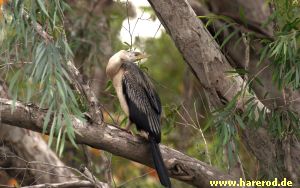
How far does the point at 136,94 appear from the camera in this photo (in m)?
4.33

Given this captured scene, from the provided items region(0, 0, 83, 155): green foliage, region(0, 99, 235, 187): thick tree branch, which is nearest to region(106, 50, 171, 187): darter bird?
region(0, 99, 235, 187): thick tree branch

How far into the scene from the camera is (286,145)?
13.4ft

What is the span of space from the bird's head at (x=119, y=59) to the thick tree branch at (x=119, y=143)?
0.76 m

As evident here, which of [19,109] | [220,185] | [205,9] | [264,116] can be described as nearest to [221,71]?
[264,116]

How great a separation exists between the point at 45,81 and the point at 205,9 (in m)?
3.29

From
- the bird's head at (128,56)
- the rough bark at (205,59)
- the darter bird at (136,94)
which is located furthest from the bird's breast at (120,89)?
the rough bark at (205,59)

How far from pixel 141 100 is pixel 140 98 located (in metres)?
0.02

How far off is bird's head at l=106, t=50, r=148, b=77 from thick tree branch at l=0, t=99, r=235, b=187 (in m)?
0.76

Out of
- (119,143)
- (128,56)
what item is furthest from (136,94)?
(119,143)

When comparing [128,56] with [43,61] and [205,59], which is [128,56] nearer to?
[205,59]

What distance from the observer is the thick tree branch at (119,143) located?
11.5 ft

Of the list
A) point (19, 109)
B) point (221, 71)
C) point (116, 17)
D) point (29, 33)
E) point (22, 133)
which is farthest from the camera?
point (116, 17)

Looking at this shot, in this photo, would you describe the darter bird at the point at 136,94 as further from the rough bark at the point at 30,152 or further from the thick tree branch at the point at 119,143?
the rough bark at the point at 30,152

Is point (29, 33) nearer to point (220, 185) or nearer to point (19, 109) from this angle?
point (19, 109)
